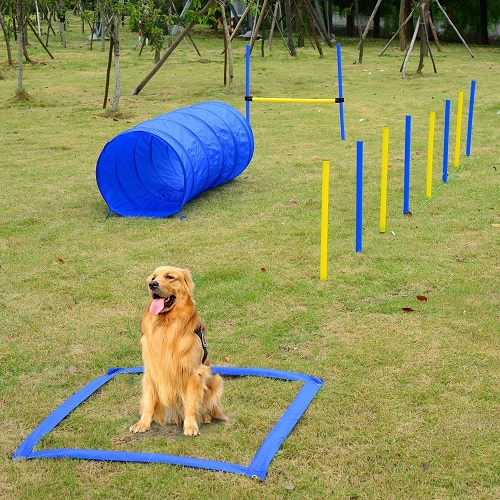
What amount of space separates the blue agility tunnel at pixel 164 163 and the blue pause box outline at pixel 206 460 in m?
4.33

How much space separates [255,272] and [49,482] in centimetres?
360

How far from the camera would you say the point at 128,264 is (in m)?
7.73

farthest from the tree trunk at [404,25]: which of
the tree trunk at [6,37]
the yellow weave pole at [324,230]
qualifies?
the yellow weave pole at [324,230]

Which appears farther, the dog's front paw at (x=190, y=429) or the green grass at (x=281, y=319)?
the dog's front paw at (x=190, y=429)

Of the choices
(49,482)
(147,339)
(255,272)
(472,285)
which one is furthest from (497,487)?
(255,272)

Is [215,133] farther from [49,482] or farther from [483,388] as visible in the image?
[49,482]

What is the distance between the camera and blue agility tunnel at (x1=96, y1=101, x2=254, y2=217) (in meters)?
9.41

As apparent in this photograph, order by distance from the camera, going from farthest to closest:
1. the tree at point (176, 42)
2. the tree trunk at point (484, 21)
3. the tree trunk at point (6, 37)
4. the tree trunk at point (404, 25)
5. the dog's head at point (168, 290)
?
the tree trunk at point (484, 21)
the tree trunk at point (404, 25)
the tree trunk at point (6, 37)
the tree at point (176, 42)
the dog's head at point (168, 290)

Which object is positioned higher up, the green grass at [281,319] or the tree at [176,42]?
the tree at [176,42]

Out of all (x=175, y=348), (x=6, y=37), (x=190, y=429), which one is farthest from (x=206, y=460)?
(x=6, y=37)

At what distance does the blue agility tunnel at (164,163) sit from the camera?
30.9ft

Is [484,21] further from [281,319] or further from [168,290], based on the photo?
[168,290]

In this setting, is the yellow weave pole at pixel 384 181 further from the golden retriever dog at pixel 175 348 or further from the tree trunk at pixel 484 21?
the tree trunk at pixel 484 21

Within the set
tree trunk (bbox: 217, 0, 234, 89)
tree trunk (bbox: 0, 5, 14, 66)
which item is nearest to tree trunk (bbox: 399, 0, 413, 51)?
tree trunk (bbox: 217, 0, 234, 89)
